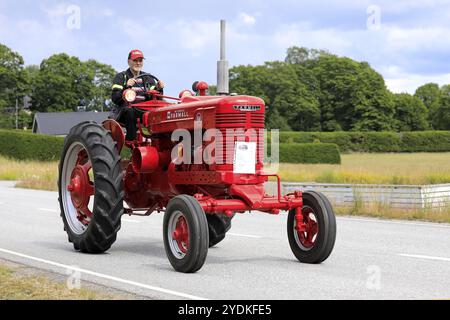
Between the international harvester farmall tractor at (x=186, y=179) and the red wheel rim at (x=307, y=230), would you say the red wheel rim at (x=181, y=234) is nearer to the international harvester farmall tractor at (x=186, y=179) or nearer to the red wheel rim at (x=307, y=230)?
the international harvester farmall tractor at (x=186, y=179)

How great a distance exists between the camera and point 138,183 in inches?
409

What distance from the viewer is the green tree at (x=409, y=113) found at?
105125mm

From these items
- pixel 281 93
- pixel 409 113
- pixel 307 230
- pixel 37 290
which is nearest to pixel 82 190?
pixel 307 230

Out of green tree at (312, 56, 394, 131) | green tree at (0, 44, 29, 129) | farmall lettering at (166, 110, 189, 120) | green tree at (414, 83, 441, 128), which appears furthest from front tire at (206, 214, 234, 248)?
green tree at (414, 83, 441, 128)

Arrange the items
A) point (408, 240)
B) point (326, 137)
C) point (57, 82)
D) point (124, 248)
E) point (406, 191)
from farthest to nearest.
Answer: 1. point (57, 82)
2. point (326, 137)
3. point (406, 191)
4. point (408, 240)
5. point (124, 248)

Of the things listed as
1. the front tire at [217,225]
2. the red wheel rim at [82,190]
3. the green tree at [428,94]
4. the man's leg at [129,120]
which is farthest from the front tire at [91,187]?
the green tree at [428,94]

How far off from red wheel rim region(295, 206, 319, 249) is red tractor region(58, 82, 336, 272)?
0.01m

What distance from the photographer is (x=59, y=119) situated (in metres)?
90.3

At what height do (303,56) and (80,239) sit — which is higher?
(303,56)

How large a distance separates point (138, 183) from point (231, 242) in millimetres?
1867
